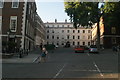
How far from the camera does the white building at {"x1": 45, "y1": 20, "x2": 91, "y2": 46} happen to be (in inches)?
4107

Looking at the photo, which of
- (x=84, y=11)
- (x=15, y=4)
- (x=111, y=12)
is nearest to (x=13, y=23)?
(x=15, y=4)

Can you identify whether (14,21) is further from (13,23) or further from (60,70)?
(60,70)

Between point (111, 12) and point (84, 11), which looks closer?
point (111, 12)

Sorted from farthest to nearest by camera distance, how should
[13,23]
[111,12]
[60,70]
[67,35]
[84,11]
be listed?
[67,35] → [84,11] → [111,12] → [13,23] → [60,70]

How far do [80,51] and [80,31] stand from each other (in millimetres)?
67851

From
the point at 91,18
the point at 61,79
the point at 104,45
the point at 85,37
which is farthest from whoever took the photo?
the point at 85,37

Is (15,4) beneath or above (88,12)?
beneath

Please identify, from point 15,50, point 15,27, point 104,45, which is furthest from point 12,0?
point 104,45

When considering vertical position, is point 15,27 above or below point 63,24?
below

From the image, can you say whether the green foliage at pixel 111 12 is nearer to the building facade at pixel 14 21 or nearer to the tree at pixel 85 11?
the tree at pixel 85 11

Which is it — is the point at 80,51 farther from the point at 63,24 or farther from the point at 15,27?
the point at 63,24

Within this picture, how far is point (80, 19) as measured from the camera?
142ft

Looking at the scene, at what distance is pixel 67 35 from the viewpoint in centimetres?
10531

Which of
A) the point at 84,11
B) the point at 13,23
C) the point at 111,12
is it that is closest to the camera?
the point at 13,23
